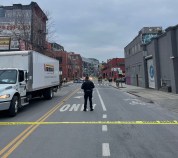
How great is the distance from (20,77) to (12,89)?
1.63m

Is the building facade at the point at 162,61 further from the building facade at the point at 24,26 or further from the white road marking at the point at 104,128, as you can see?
the white road marking at the point at 104,128

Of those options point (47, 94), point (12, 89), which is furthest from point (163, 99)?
point (12, 89)

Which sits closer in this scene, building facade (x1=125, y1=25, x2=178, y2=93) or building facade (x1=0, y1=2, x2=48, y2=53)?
building facade (x1=125, y1=25, x2=178, y2=93)

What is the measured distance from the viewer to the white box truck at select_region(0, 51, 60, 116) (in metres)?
12.6

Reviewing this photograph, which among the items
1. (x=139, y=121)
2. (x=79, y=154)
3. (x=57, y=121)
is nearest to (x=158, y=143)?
(x=79, y=154)

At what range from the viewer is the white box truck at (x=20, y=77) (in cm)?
1264

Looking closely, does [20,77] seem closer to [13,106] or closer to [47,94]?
[13,106]

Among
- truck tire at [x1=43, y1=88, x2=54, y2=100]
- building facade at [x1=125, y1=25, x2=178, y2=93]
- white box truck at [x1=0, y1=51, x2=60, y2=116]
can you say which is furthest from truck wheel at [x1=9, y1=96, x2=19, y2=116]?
building facade at [x1=125, y1=25, x2=178, y2=93]

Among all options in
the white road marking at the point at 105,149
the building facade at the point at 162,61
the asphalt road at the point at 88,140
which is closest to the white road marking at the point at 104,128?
the asphalt road at the point at 88,140

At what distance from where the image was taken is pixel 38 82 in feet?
59.1

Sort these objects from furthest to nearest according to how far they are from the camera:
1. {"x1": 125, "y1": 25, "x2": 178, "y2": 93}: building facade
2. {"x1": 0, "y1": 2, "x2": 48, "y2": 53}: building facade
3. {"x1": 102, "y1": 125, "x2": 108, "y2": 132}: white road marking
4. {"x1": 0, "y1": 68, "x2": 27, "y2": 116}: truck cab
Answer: {"x1": 0, "y1": 2, "x2": 48, "y2": 53}: building facade → {"x1": 125, "y1": 25, "x2": 178, "y2": 93}: building facade → {"x1": 0, "y1": 68, "x2": 27, "y2": 116}: truck cab → {"x1": 102, "y1": 125, "x2": 108, "y2": 132}: white road marking

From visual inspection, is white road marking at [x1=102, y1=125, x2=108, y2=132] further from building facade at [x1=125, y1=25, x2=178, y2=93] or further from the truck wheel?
building facade at [x1=125, y1=25, x2=178, y2=93]

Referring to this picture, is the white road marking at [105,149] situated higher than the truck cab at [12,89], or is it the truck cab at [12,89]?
the truck cab at [12,89]

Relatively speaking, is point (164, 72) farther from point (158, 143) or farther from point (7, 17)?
point (7, 17)
